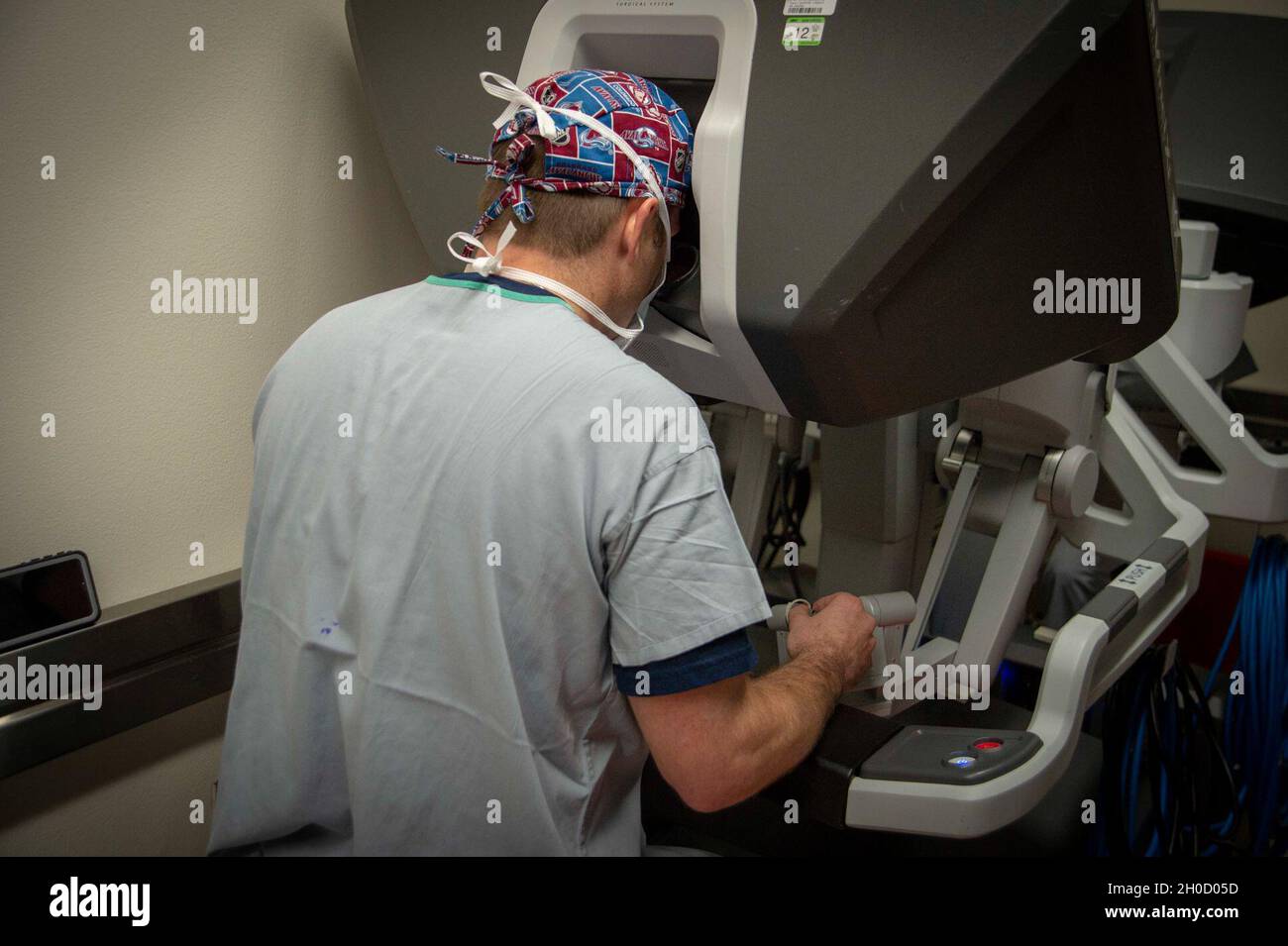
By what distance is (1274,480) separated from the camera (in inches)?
68.6

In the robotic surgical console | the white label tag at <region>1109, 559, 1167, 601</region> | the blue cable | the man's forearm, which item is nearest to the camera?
the robotic surgical console

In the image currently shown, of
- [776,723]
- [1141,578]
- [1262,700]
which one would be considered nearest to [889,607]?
[776,723]

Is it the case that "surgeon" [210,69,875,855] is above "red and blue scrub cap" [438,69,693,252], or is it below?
below

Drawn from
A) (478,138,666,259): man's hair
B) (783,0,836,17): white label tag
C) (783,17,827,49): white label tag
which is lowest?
(478,138,666,259): man's hair

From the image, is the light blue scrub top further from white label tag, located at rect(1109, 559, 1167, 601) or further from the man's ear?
white label tag, located at rect(1109, 559, 1167, 601)

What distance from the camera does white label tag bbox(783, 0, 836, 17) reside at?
3.01 ft

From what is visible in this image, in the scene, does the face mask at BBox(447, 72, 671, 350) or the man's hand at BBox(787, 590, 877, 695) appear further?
the man's hand at BBox(787, 590, 877, 695)

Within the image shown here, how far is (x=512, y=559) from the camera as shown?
0.90m

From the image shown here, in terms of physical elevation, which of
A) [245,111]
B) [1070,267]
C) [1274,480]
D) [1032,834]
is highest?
[245,111]

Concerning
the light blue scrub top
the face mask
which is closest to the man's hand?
the light blue scrub top
